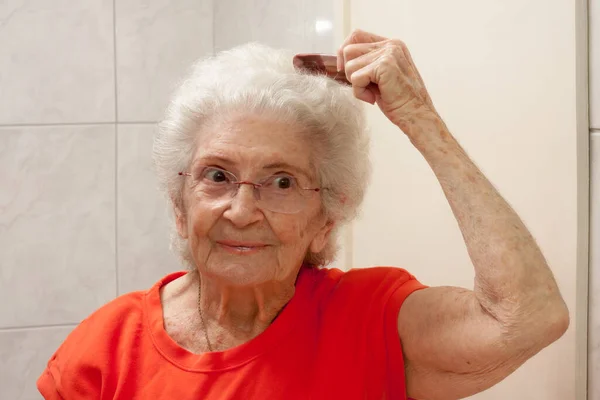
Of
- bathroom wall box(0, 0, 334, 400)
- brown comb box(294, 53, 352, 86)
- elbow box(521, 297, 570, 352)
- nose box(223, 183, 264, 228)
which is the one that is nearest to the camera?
elbow box(521, 297, 570, 352)

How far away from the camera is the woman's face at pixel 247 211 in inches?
49.8

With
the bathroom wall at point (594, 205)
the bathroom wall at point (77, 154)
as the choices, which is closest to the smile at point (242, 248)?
the bathroom wall at point (594, 205)

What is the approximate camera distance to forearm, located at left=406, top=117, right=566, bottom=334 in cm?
105

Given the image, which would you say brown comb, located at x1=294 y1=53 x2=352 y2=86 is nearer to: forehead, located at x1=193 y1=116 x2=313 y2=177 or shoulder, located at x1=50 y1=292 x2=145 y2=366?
forehead, located at x1=193 y1=116 x2=313 y2=177

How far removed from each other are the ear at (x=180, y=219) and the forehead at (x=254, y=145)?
129 mm

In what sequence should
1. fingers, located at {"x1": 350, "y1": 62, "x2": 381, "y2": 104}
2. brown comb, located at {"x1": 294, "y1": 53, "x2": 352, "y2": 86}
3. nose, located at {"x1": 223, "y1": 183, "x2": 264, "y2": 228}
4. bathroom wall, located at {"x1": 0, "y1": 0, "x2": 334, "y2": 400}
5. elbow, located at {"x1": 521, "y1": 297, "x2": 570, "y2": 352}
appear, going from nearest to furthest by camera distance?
elbow, located at {"x1": 521, "y1": 297, "x2": 570, "y2": 352} < fingers, located at {"x1": 350, "y1": 62, "x2": 381, "y2": 104} < nose, located at {"x1": 223, "y1": 183, "x2": 264, "y2": 228} < brown comb, located at {"x1": 294, "y1": 53, "x2": 352, "y2": 86} < bathroom wall, located at {"x1": 0, "y1": 0, "x2": 334, "y2": 400}

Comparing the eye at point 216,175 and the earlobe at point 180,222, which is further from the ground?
the eye at point 216,175

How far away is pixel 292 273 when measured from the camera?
1402mm

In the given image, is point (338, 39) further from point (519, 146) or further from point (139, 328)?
point (139, 328)

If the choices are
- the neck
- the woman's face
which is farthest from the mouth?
the neck

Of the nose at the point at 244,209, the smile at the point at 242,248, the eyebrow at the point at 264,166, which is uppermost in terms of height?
the eyebrow at the point at 264,166

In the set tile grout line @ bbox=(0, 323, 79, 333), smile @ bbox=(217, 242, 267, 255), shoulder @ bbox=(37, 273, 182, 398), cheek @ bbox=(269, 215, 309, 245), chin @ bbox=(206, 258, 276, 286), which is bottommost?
tile grout line @ bbox=(0, 323, 79, 333)

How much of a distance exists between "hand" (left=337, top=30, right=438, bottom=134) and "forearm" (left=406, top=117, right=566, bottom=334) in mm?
27

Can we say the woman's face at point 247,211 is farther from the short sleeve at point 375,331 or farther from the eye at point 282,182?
the short sleeve at point 375,331
